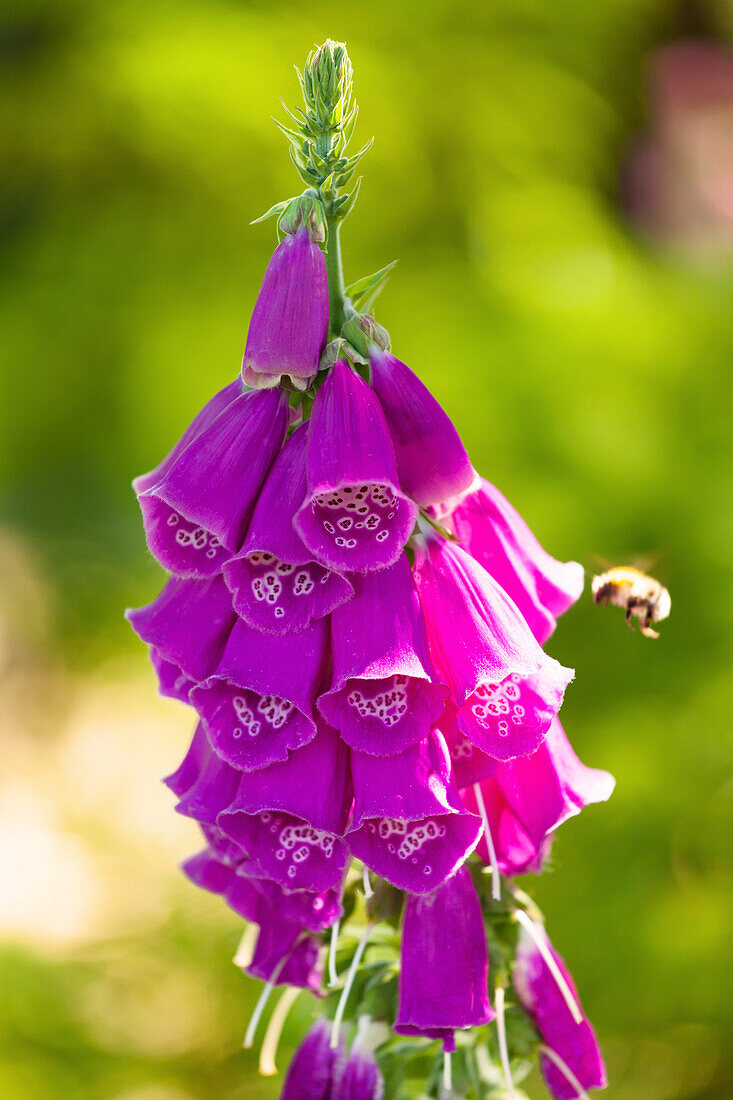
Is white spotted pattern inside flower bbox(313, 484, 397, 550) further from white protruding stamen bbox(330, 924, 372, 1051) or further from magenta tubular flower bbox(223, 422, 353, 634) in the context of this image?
white protruding stamen bbox(330, 924, 372, 1051)

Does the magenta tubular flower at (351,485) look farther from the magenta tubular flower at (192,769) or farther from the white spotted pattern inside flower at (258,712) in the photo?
the magenta tubular flower at (192,769)

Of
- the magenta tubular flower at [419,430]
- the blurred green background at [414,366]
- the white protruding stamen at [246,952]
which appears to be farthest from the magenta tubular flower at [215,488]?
the blurred green background at [414,366]

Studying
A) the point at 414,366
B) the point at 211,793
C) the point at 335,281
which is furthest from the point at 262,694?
the point at 414,366

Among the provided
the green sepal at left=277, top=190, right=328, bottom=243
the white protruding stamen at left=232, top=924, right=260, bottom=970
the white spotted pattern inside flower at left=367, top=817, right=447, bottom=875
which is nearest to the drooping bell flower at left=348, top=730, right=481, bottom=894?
the white spotted pattern inside flower at left=367, top=817, right=447, bottom=875

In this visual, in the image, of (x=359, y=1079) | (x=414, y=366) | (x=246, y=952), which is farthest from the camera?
(x=414, y=366)

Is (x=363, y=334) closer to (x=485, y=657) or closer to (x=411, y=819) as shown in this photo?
(x=485, y=657)
